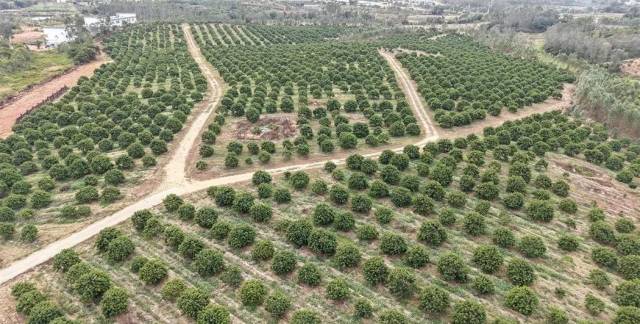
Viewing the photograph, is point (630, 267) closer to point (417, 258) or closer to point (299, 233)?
point (417, 258)

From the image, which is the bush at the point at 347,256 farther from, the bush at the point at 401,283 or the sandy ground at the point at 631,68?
the sandy ground at the point at 631,68

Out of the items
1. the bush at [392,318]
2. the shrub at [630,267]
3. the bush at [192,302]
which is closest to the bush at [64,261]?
the bush at [192,302]

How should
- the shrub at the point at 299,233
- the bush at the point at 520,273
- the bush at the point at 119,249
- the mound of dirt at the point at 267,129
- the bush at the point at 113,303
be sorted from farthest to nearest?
→ the mound of dirt at the point at 267,129, the shrub at the point at 299,233, the bush at the point at 119,249, the bush at the point at 520,273, the bush at the point at 113,303

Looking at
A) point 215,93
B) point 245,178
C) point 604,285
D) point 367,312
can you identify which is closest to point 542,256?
point 604,285

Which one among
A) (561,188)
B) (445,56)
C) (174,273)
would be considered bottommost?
(174,273)

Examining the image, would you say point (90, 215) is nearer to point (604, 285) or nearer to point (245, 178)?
point (245, 178)

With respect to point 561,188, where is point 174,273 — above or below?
below
